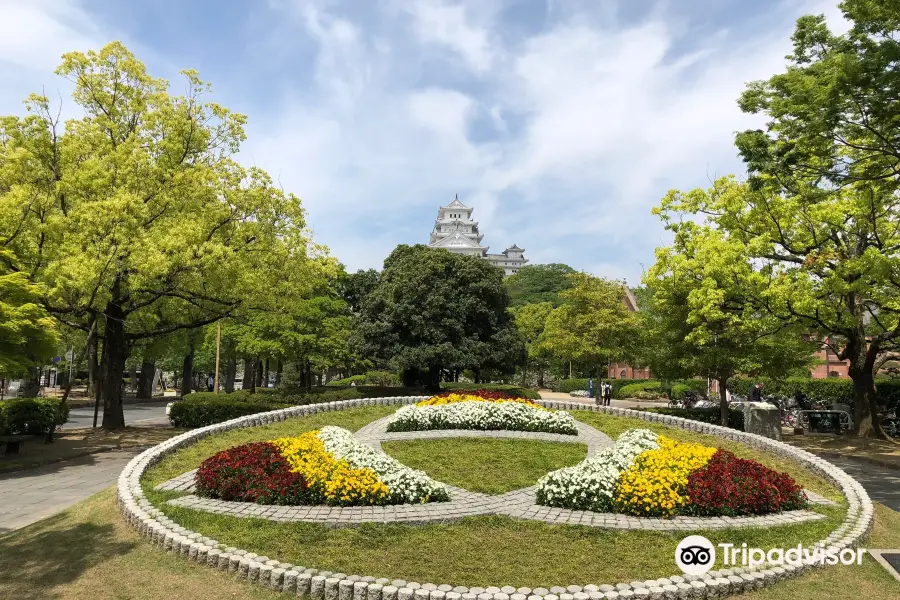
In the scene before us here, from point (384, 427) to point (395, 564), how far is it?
26.8ft

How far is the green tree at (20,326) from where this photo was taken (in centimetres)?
1409

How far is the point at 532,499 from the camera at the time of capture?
9312mm

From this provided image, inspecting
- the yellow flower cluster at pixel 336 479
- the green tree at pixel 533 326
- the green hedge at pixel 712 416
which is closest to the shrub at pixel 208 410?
the yellow flower cluster at pixel 336 479

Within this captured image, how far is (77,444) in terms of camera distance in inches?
711

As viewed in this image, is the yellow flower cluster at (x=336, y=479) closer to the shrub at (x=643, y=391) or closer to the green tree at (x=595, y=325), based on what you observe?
the green tree at (x=595, y=325)

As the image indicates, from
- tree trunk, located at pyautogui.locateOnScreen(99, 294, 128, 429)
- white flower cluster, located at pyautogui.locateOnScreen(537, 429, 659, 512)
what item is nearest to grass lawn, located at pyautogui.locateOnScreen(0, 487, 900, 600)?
white flower cluster, located at pyautogui.locateOnScreen(537, 429, 659, 512)

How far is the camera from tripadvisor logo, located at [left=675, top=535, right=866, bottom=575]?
6.98 metres

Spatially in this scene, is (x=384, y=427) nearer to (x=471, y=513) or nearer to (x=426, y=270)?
(x=471, y=513)

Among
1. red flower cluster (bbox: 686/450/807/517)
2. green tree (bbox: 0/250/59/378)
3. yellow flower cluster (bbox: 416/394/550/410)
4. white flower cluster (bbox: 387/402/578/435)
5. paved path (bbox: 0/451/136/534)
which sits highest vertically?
green tree (bbox: 0/250/59/378)

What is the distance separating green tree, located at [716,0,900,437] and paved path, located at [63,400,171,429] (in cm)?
2316

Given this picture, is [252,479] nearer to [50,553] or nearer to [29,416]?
[50,553]

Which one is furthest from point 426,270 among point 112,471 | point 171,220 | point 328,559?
point 328,559

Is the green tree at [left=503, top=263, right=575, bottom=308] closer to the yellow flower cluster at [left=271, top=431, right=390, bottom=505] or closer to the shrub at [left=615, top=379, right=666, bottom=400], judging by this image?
the shrub at [left=615, top=379, right=666, bottom=400]

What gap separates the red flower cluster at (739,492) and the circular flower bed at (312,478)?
3774 mm
